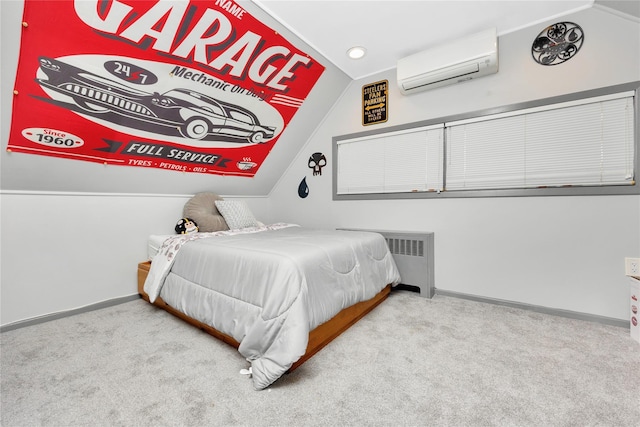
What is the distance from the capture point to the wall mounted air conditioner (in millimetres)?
2311

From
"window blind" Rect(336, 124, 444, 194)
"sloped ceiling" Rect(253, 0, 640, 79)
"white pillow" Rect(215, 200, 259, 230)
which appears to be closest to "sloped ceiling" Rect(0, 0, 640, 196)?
"sloped ceiling" Rect(253, 0, 640, 79)

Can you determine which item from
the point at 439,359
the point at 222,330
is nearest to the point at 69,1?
the point at 222,330

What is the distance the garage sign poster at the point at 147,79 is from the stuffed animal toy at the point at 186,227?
24.0 inches

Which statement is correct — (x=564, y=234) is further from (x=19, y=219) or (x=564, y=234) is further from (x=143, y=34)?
(x=19, y=219)

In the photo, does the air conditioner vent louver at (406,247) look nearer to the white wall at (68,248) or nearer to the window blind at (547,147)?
the window blind at (547,147)

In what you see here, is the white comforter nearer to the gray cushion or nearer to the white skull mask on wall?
the gray cushion

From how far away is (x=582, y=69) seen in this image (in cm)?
214

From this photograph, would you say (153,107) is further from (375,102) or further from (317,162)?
(375,102)

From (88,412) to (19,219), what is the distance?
A: 1.76 metres

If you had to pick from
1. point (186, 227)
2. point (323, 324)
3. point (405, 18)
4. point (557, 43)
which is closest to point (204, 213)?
point (186, 227)

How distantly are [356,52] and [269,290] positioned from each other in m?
2.43

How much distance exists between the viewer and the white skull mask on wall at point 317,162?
3611 millimetres

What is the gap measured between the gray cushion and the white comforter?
1.93 feet

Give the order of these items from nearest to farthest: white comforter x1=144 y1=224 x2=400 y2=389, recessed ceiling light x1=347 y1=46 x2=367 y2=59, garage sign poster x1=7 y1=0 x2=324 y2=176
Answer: white comforter x1=144 y1=224 x2=400 y2=389 < garage sign poster x1=7 y1=0 x2=324 y2=176 < recessed ceiling light x1=347 y1=46 x2=367 y2=59
